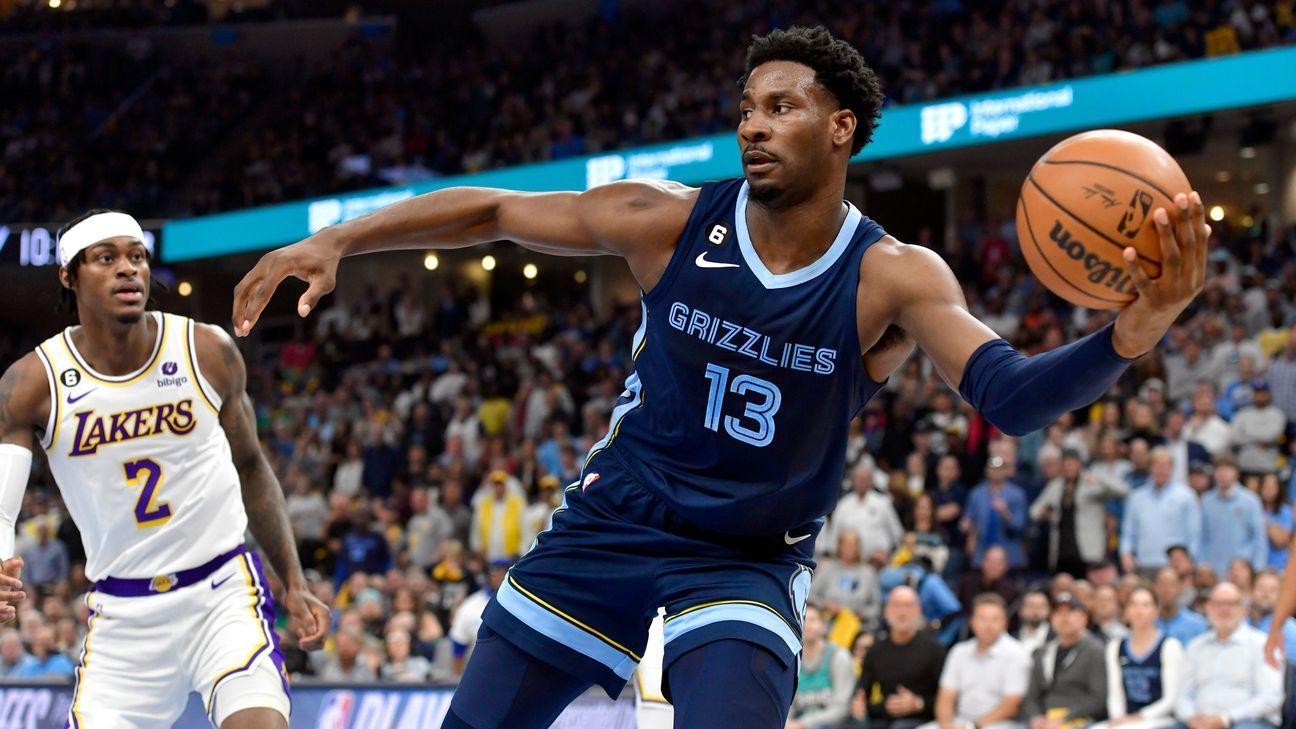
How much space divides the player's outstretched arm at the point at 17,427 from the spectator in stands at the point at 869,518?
25.6ft

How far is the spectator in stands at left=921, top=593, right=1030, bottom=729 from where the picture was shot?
31.8 ft

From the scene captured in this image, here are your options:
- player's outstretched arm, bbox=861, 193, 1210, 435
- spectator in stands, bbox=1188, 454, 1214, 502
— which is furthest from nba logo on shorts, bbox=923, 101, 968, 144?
player's outstretched arm, bbox=861, 193, 1210, 435

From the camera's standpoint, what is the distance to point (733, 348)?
3748 millimetres

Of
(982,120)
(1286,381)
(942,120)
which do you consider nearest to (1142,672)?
(1286,381)

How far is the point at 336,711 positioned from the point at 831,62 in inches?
236

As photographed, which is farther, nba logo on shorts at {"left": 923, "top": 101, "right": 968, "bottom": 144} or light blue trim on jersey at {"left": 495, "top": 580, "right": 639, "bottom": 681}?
nba logo on shorts at {"left": 923, "top": 101, "right": 968, "bottom": 144}

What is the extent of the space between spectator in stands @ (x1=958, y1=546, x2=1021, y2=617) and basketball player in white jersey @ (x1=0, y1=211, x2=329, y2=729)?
6.99m

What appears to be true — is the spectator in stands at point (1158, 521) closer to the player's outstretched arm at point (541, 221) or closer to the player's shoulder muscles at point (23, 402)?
the player's outstretched arm at point (541, 221)

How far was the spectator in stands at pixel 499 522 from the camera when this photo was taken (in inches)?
572

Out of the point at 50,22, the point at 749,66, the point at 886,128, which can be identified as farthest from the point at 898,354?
the point at 50,22

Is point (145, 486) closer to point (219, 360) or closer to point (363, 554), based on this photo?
point (219, 360)

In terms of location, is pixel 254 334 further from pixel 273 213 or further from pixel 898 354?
pixel 898 354

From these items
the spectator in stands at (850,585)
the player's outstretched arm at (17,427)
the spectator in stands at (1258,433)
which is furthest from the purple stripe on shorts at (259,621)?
the spectator in stands at (1258,433)

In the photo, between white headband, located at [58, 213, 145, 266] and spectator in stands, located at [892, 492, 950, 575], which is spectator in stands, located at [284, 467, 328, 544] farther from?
white headband, located at [58, 213, 145, 266]
